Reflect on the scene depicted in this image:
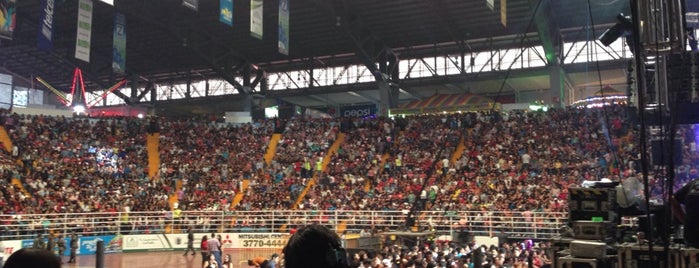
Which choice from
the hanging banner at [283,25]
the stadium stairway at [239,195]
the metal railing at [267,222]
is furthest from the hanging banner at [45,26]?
the stadium stairway at [239,195]

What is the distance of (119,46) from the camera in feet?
90.8

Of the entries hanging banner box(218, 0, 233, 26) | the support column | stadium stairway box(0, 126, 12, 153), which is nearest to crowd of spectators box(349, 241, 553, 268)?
hanging banner box(218, 0, 233, 26)

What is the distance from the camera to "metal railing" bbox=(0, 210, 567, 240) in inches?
840

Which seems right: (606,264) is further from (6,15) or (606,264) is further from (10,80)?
(10,80)

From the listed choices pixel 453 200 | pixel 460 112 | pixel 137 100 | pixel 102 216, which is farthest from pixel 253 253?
pixel 137 100

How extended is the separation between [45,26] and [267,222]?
11.6 metres

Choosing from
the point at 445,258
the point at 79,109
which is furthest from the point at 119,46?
the point at 445,258

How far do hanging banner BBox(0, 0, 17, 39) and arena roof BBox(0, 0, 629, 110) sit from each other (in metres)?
6.97

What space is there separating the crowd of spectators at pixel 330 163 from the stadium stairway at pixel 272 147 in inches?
10.4

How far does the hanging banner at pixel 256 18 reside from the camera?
22438 millimetres

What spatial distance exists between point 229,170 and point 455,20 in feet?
44.2

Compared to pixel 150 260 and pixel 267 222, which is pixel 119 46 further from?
pixel 150 260

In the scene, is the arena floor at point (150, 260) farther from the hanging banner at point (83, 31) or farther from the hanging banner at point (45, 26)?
the hanging banner at point (45, 26)

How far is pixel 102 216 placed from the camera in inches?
966
